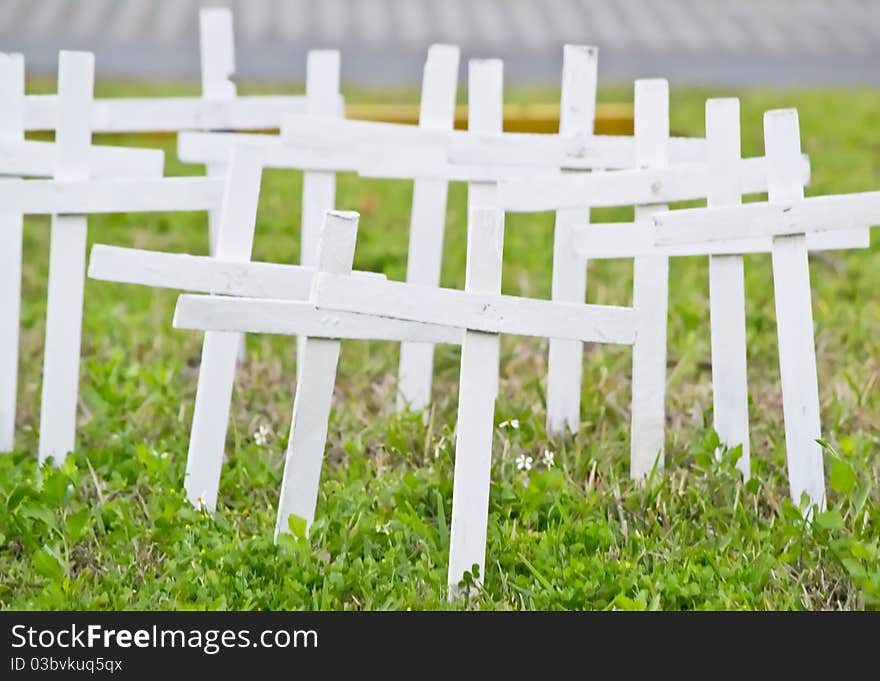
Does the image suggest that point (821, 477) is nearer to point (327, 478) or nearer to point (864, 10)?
point (327, 478)

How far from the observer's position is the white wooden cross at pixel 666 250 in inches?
133

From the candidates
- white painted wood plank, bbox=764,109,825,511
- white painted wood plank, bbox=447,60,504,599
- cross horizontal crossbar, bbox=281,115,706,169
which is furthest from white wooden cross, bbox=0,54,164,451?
white painted wood plank, bbox=764,109,825,511

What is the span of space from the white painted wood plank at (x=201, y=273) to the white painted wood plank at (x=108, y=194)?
40 cm

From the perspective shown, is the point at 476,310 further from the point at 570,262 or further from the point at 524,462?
the point at 570,262

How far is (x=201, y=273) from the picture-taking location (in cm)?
320

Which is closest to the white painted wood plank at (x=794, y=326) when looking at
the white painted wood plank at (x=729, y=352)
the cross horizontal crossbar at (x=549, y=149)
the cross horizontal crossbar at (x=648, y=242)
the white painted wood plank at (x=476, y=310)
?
the cross horizontal crossbar at (x=648, y=242)

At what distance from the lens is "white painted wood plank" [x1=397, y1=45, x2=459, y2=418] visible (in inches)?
154

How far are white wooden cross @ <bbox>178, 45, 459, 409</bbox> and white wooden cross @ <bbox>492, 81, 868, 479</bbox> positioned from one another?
1.99 ft

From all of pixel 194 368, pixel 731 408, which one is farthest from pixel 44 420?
pixel 731 408

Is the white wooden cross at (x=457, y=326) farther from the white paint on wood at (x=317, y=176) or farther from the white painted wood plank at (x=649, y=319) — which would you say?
the white paint on wood at (x=317, y=176)

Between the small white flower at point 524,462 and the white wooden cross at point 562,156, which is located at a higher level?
the white wooden cross at point 562,156

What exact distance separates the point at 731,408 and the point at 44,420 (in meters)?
1.88

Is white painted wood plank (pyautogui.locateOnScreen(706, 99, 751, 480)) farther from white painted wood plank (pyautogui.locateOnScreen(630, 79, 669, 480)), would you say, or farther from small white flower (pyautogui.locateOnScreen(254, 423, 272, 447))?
small white flower (pyautogui.locateOnScreen(254, 423, 272, 447))

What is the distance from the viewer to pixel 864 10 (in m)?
14.3
